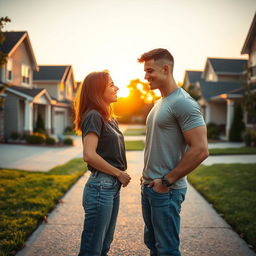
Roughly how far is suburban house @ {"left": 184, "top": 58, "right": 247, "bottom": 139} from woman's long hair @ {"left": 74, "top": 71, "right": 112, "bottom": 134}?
18588 millimetres

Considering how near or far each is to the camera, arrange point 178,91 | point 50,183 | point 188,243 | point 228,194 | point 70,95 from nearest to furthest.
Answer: point 178,91 → point 188,243 → point 228,194 → point 50,183 → point 70,95

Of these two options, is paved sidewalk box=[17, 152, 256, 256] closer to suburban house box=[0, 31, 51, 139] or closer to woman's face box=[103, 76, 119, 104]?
woman's face box=[103, 76, 119, 104]

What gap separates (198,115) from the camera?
6.65ft

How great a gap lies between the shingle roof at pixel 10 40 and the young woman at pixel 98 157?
1829 centimetres

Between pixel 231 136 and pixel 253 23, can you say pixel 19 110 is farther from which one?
pixel 253 23

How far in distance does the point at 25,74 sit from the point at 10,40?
307 cm

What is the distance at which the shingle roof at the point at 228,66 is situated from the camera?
2798 cm

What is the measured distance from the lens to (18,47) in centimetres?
2050

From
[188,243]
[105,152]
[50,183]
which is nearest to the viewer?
[105,152]

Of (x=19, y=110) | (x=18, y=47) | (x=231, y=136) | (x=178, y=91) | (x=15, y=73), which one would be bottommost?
(x=231, y=136)

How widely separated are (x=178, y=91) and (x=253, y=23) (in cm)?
1656

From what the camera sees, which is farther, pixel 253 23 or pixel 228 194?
pixel 253 23

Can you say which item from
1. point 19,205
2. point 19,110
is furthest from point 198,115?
point 19,110

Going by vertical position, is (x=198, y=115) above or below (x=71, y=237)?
above
